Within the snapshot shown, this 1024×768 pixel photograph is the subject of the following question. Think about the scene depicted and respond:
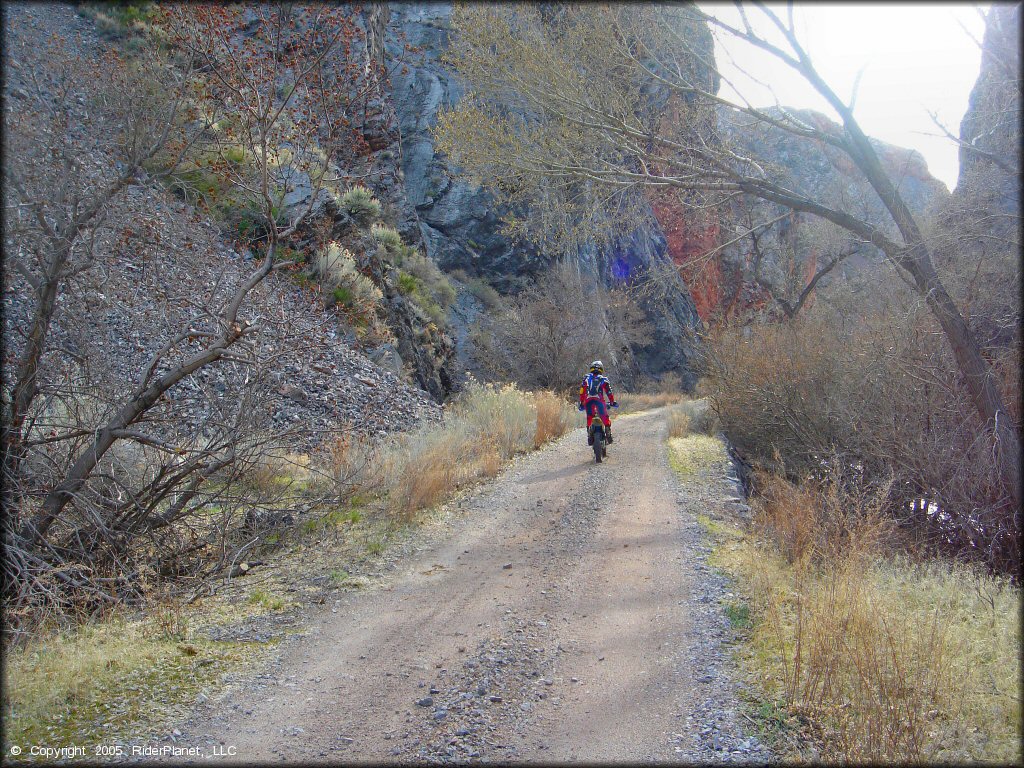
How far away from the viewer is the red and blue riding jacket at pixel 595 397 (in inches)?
453

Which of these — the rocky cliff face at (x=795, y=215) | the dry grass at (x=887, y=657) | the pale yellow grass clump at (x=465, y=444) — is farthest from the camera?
the rocky cliff face at (x=795, y=215)

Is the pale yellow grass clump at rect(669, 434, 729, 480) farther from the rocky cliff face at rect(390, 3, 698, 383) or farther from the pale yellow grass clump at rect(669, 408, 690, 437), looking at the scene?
the rocky cliff face at rect(390, 3, 698, 383)

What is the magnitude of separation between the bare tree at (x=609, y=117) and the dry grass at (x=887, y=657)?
499 centimetres

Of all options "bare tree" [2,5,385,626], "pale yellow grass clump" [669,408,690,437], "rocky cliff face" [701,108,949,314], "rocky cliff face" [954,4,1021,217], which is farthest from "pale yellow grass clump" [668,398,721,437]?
"bare tree" [2,5,385,626]

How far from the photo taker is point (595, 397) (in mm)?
11562

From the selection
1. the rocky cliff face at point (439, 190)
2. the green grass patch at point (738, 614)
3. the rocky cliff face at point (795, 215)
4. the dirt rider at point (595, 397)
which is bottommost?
the green grass patch at point (738, 614)

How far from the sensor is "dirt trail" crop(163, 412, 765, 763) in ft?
10.7

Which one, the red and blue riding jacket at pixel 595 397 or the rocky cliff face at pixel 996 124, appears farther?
the red and blue riding jacket at pixel 595 397

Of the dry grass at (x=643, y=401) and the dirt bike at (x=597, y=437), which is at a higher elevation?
the dirt bike at (x=597, y=437)

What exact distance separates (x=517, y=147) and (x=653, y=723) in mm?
8345

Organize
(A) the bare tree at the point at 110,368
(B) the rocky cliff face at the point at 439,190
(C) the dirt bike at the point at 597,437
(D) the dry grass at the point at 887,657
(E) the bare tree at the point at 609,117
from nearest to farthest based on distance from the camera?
(D) the dry grass at the point at 887,657 → (A) the bare tree at the point at 110,368 → (E) the bare tree at the point at 609,117 → (C) the dirt bike at the point at 597,437 → (B) the rocky cliff face at the point at 439,190

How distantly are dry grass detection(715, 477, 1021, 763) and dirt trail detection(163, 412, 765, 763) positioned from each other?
0.56 meters

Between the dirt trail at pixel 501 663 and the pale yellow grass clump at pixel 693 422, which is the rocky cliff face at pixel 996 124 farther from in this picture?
the pale yellow grass clump at pixel 693 422

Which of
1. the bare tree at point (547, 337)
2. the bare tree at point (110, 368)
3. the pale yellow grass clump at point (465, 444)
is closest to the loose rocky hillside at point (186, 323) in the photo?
the bare tree at point (110, 368)
